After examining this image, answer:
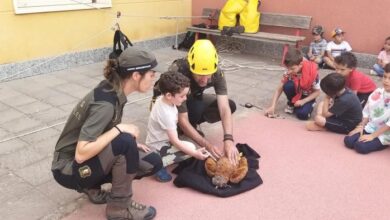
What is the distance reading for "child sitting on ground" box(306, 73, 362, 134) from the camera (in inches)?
145

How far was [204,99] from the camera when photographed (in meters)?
3.46

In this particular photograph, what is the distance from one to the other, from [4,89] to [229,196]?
3588 millimetres

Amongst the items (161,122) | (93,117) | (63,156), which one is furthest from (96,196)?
(93,117)

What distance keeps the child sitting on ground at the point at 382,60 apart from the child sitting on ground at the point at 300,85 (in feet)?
7.22

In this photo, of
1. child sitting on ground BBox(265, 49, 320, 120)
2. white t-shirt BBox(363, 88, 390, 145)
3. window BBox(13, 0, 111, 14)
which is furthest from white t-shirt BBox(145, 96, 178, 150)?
window BBox(13, 0, 111, 14)

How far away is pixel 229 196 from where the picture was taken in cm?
277

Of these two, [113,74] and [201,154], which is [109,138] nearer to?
[113,74]

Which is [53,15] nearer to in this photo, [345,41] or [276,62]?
[276,62]

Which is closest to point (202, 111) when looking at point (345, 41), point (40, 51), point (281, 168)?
point (281, 168)

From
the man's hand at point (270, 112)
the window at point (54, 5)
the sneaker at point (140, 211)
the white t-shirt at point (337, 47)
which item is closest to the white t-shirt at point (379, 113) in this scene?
the man's hand at point (270, 112)

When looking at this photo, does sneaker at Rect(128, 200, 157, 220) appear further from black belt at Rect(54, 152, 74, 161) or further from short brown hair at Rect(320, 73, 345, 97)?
short brown hair at Rect(320, 73, 345, 97)

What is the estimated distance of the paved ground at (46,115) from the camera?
2.67 meters

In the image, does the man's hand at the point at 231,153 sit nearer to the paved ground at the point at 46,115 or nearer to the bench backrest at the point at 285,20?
the paved ground at the point at 46,115

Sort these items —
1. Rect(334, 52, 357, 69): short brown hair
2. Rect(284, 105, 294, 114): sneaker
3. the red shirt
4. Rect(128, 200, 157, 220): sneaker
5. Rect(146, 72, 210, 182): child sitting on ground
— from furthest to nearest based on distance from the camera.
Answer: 1. Rect(284, 105, 294, 114): sneaker
2. the red shirt
3. Rect(334, 52, 357, 69): short brown hair
4. Rect(146, 72, 210, 182): child sitting on ground
5. Rect(128, 200, 157, 220): sneaker
